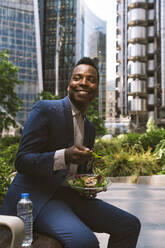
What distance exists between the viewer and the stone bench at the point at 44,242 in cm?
168

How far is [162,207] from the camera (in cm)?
565

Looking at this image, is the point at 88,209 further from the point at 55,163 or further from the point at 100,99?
the point at 100,99

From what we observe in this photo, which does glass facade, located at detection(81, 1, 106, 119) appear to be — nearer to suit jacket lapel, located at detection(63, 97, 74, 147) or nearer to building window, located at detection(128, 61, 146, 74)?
building window, located at detection(128, 61, 146, 74)

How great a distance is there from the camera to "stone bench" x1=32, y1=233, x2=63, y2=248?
1676 millimetres

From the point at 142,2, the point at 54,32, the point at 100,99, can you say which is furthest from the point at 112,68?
the point at 142,2

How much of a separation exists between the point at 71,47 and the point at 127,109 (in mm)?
32809

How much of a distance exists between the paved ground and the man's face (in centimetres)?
213

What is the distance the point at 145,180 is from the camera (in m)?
8.90

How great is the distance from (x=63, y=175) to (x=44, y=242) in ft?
1.56

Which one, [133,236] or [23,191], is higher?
[23,191]

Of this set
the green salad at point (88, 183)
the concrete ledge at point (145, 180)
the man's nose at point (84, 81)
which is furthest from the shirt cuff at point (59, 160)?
the concrete ledge at point (145, 180)

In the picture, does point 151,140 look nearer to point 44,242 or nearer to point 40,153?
point 40,153

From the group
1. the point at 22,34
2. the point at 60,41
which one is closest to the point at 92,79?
the point at 22,34

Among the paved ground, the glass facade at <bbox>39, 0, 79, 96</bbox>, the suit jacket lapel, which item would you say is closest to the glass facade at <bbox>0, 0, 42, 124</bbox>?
the glass facade at <bbox>39, 0, 79, 96</bbox>
